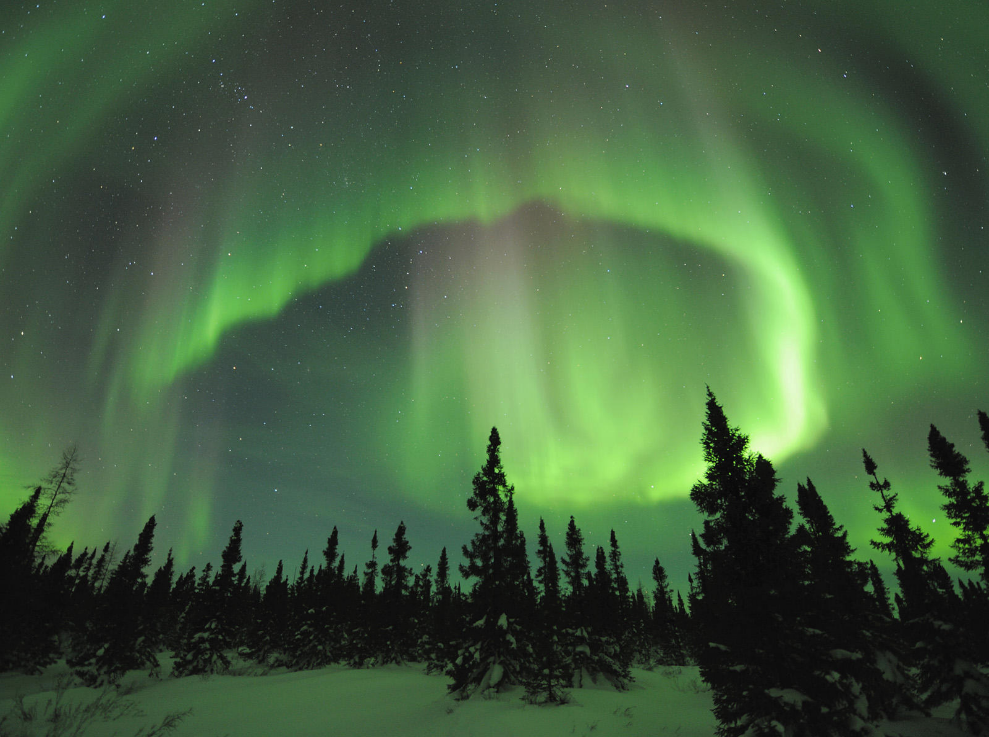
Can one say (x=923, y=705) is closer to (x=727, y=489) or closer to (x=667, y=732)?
(x=667, y=732)

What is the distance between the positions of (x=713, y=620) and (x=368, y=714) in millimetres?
14563

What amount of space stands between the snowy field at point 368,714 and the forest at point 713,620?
201 cm

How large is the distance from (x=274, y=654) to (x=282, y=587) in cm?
1847

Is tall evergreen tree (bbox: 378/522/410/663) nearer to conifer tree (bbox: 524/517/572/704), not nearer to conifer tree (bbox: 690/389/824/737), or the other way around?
conifer tree (bbox: 524/517/572/704)

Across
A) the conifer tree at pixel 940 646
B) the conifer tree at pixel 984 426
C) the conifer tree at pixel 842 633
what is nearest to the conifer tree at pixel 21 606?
the conifer tree at pixel 842 633

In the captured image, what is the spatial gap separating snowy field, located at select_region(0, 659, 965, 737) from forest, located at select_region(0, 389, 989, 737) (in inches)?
79.3

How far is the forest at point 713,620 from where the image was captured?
43.9ft

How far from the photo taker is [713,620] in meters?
14.4

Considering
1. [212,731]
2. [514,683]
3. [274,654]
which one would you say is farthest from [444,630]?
[212,731]

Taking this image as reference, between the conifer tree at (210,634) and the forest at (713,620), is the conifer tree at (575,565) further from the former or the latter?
the conifer tree at (210,634)

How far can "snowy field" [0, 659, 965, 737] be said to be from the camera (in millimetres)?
14695

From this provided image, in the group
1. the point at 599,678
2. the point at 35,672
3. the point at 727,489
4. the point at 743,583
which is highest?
the point at 727,489

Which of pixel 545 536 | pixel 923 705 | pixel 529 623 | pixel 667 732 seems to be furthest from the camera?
pixel 545 536

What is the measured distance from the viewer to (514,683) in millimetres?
23391
